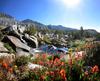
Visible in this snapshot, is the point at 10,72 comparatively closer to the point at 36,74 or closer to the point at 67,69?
→ the point at 36,74

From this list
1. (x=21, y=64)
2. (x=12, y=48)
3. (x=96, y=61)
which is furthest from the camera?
(x=12, y=48)

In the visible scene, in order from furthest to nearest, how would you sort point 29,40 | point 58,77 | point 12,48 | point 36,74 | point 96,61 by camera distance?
point 29,40, point 12,48, point 96,61, point 36,74, point 58,77

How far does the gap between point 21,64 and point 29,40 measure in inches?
888

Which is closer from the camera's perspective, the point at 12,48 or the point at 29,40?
the point at 12,48

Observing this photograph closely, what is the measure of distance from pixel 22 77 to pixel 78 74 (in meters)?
2.38

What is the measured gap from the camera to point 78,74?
8.15 meters

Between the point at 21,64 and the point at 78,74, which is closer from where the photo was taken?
the point at 78,74

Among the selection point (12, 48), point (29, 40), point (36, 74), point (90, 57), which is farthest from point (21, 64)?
point (29, 40)

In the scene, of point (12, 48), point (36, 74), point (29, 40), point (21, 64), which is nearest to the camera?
point (36, 74)

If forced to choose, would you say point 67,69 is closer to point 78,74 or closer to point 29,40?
point 78,74

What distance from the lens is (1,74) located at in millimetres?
7984

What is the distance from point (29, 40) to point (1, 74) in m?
24.8

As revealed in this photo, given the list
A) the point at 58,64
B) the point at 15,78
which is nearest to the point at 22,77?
the point at 15,78

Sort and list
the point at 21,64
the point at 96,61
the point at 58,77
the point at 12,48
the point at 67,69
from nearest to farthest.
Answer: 1. the point at 58,77
2. the point at 67,69
3. the point at 21,64
4. the point at 96,61
5. the point at 12,48
